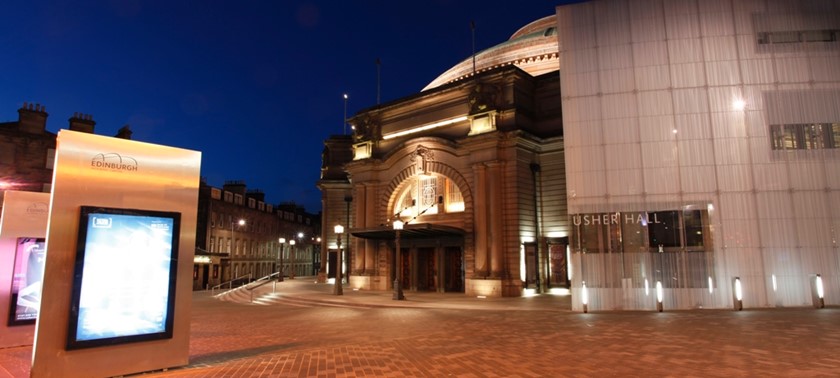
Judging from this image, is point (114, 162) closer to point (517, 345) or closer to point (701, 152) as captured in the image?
point (517, 345)

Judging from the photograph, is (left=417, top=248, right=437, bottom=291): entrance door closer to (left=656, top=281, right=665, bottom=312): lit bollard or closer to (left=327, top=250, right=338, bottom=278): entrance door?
(left=327, top=250, right=338, bottom=278): entrance door

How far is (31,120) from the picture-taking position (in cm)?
4134

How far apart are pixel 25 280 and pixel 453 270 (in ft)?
78.4

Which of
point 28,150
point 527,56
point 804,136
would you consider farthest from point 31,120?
point 804,136

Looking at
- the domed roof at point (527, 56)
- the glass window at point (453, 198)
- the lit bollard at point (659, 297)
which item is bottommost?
the lit bollard at point (659, 297)

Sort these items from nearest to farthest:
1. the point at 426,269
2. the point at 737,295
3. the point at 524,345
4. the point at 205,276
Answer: the point at 524,345
the point at 737,295
the point at 426,269
the point at 205,276

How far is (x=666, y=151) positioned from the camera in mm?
20531

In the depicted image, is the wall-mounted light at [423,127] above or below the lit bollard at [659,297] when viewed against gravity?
above

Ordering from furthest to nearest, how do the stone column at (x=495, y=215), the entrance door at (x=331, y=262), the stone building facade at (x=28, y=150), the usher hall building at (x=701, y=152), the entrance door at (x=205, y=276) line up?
1. the entrance door at (x=205, y=276)
2. the entrance door at (x=331, y=262)
3. the stone building facade at (x=28, y=150)
4. the stone column at (x=495, y=215)
5. the usher hall building at (x=701, y=152)

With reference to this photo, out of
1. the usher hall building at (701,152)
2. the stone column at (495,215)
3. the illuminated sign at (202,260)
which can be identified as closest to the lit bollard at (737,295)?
the usher hall building at (701,152)

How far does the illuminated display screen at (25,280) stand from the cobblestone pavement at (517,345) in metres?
1.11

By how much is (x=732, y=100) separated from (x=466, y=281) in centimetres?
1703

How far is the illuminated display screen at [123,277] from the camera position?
27.1 feet

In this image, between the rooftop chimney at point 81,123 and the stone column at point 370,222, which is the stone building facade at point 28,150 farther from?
the stone column at point 370,222
